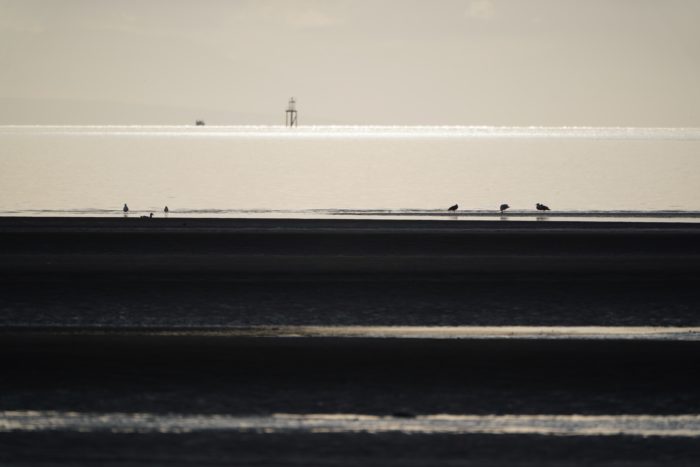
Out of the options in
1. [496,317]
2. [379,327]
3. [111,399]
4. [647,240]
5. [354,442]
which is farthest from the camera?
[647,240]

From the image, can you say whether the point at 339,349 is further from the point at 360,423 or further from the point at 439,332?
the point at 360,423

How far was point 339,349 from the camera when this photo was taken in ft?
34.6

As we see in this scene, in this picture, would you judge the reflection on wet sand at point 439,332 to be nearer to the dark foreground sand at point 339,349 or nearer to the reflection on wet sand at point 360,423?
the dark foreground sand at point 339,349

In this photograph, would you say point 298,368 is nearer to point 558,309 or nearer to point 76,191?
point 558,309

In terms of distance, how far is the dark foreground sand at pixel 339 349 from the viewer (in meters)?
6.76

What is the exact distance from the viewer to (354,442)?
6832 mm

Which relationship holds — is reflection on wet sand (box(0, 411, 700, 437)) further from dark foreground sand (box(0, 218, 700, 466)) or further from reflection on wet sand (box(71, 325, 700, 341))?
reflection on wet sand (box(71, 325, 700, 341))

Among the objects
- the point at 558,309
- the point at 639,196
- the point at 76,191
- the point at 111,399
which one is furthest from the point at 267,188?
the point at 111,399

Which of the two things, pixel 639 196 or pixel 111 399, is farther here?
pixel 639 196

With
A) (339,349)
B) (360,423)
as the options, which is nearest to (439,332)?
(339,349)

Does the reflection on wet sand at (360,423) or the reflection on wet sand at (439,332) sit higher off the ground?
the reflection on wet sand at (439,332)

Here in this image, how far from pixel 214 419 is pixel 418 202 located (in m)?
51.1

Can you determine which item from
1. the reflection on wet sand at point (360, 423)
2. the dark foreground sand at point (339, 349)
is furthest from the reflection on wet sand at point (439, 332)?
the reflection on wet sand at point (360, 423)

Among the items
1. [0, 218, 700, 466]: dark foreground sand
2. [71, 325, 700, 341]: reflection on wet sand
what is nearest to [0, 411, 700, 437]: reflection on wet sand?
[0, 218, 700, 466]: dark foreground sand
